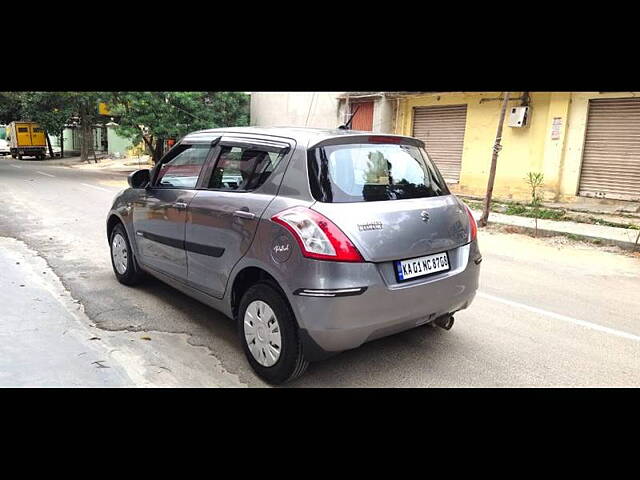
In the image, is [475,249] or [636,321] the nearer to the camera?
[475,249]

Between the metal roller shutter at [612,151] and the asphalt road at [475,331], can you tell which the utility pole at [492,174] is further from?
the metal roller shutter at [612,151]

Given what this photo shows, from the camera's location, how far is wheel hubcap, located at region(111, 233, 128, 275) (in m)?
5.29

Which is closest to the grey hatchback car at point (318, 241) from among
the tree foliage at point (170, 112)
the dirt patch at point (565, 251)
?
the dirt patch at point (565, 251)

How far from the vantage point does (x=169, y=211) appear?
4.37 m

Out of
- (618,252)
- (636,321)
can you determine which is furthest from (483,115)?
(636,321)

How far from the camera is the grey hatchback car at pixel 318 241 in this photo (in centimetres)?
304

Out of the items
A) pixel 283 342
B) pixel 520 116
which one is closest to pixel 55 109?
pixel 520 116

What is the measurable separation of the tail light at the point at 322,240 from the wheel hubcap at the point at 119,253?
9.28 feet

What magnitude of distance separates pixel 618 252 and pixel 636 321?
3808 millimetres

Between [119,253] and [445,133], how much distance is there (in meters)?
11.8

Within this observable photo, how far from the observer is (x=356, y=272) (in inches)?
119

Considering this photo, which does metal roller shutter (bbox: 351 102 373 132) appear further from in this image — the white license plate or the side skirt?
the white license plate
